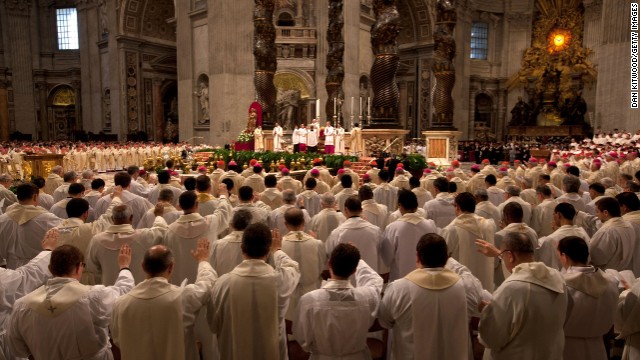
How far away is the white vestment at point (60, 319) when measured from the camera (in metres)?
3.21

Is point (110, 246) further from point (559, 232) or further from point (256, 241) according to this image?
point (559, 232)

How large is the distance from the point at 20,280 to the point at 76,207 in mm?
1578

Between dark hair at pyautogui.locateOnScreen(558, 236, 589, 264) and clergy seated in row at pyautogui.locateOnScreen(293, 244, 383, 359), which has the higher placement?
dark hair at pyautogui.locateOnScreen(558, 236, 589, 264)

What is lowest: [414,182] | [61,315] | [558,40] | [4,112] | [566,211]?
[61,315]

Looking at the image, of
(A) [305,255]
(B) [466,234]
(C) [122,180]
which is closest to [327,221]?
(A) [305,255]

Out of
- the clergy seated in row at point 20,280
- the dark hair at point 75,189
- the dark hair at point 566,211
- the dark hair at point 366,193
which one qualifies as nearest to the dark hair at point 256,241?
the clergy seated in row at point 20,280

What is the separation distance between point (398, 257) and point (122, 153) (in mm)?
22636

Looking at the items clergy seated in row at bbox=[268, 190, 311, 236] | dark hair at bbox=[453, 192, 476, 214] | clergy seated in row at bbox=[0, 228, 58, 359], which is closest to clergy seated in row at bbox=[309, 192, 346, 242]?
clergy seated in row at bbox=[268, 190, 311, 236]

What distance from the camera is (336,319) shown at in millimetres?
3275

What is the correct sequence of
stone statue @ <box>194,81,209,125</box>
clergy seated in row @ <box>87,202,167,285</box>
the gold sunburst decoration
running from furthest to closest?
the gold sunburst decoration → stone statue @ <box>194,81,209,125</box> → clergy seated in row @ <box>87,202,167,285</box>

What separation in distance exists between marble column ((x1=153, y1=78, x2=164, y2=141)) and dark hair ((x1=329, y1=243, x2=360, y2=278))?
3383cm

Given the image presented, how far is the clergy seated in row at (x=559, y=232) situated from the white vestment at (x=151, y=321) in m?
3.79

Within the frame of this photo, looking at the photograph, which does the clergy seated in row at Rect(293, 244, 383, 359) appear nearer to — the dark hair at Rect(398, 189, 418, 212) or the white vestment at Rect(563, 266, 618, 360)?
the white vestment at Rect(563, 266, 618, 360)

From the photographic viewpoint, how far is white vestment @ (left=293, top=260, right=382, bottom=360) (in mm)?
3281
